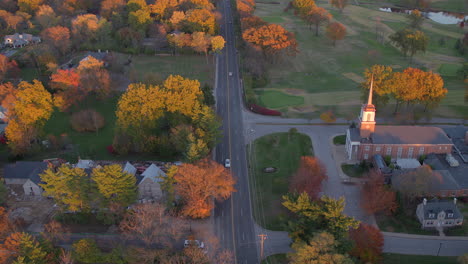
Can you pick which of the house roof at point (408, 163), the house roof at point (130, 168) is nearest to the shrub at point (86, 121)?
the house roof at point (130, 168)

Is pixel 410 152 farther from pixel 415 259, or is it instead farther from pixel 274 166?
pixel 274 166

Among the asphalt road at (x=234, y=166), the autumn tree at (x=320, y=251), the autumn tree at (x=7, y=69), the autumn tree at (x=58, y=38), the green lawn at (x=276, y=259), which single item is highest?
the autumn tree at (x=58, y=38)

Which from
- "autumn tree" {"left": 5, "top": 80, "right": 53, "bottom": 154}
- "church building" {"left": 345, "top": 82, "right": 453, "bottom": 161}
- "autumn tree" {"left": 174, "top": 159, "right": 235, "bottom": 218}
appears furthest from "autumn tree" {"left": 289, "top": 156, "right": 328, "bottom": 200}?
"autumn tree" {"left": 5, "top": 80, "right": 53, "bottom": 154}

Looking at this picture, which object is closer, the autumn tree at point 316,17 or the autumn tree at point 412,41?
the autumn tree at point 412,41

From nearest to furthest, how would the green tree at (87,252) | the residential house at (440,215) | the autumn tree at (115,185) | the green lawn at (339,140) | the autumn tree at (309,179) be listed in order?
the green tree at (87,252)
the autumn tree at (115,185)
the residential house at (440,215)
the autumn tree at (309,179)
the green lawn at (339,140)

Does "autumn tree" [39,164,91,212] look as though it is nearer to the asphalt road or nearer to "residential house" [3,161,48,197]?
"residential house" [3,161,48,197]

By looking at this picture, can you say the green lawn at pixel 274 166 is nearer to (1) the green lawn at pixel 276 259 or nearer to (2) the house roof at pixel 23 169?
(1) the green lawn at pixel 276 259

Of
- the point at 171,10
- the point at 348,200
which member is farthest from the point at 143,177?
the point at 171,10
